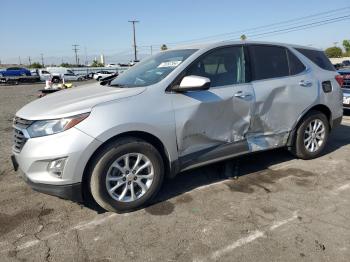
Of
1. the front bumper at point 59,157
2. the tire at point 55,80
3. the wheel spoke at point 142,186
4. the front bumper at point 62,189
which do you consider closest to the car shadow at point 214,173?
the wheel spoke at point 142,186

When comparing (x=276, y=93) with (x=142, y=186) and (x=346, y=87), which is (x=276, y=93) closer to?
(x=142, y=186)

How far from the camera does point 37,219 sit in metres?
3.51

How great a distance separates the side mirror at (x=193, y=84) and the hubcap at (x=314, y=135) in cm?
219

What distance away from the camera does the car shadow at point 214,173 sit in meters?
4.06

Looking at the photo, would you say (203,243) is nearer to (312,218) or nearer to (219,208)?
(219,208)

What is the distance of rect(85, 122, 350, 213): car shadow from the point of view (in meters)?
4.06

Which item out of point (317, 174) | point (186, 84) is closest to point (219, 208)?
point (186, 84)

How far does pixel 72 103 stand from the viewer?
3.43 m

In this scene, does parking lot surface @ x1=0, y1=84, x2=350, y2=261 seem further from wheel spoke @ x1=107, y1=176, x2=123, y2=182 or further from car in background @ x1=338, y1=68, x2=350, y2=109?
car in background @ x1=338, y1=68, x2=350, y2=109

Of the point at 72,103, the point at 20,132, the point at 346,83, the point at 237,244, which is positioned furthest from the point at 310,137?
the point at 346,83

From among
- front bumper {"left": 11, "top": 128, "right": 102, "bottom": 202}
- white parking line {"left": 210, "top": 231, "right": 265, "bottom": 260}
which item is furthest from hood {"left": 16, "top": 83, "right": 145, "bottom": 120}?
white parking line {"left": 210, "top": 231, "right": 265, "bottom": 260}

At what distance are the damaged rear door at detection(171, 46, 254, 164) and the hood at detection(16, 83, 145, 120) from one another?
0.60 metres

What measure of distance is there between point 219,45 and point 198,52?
1.18ft

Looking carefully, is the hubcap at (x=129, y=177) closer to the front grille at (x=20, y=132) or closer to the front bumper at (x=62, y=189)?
the front bumper at (x=62, y=189)
